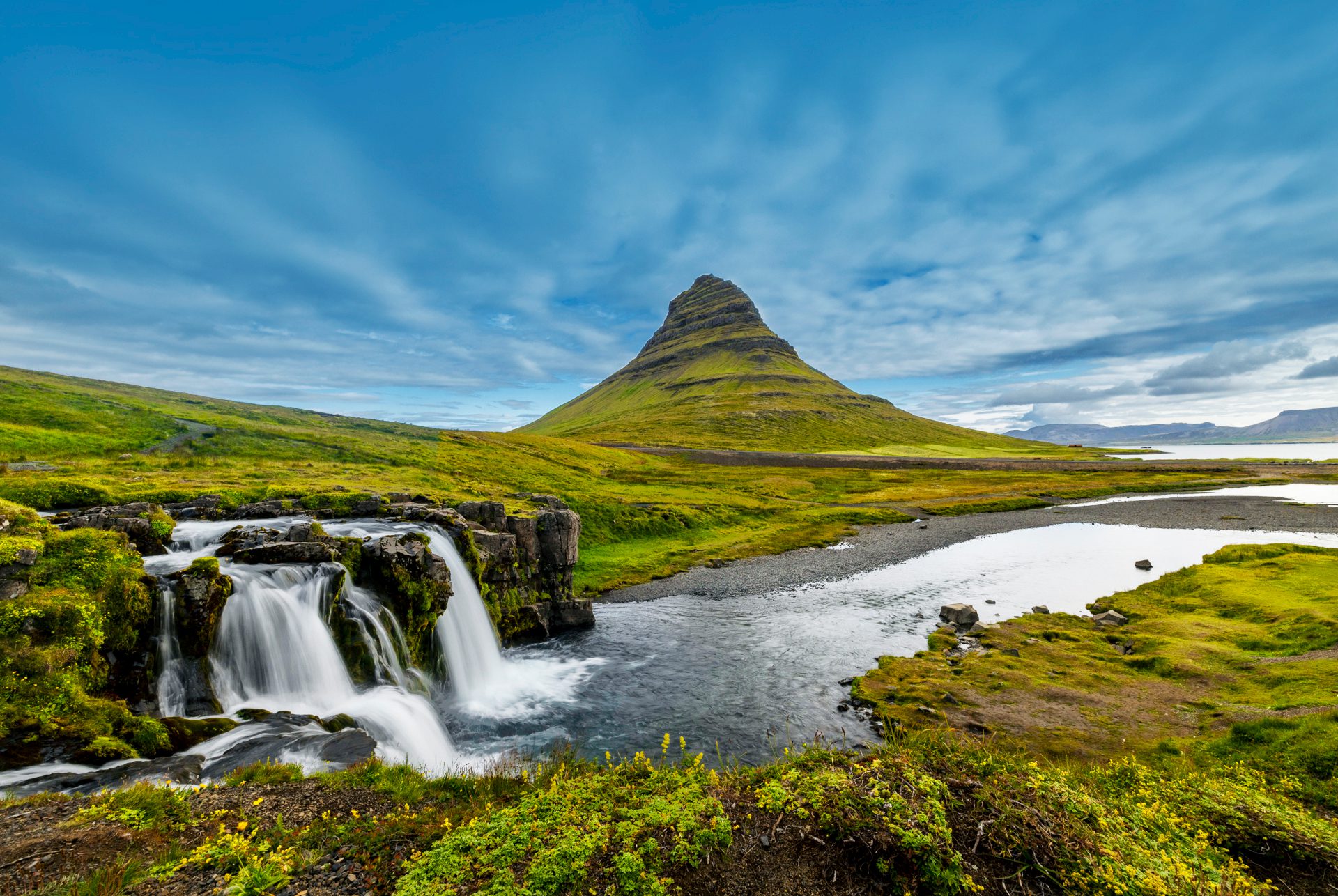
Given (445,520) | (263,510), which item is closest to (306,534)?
(445,520)

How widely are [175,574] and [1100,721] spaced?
32.9 m

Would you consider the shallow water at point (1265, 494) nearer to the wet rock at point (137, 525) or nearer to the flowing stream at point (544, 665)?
the flowing stream at point (544, 665)

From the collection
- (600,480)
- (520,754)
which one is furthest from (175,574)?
(600,480)

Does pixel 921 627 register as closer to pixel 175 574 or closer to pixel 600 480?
pixel 175 574

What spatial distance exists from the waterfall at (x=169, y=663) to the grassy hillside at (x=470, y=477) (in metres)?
16.9

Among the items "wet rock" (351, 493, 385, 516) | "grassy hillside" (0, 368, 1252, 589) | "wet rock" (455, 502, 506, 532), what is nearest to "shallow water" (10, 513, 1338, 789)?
"wet rock" (351, 493, 385, 516)

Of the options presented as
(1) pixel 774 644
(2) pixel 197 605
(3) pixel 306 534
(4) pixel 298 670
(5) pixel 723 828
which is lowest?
(1) pixel 774 644

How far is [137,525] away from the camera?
19.9 metres

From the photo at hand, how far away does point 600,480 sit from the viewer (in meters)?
87.3

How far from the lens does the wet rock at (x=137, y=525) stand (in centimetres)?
1981

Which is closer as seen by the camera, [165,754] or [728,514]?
[165,754]

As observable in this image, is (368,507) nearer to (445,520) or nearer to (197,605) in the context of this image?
(445,520)

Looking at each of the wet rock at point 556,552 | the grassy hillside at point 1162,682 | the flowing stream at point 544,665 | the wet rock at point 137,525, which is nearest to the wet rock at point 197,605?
the flowing stream at point 544,665

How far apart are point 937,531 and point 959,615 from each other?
39.9m
